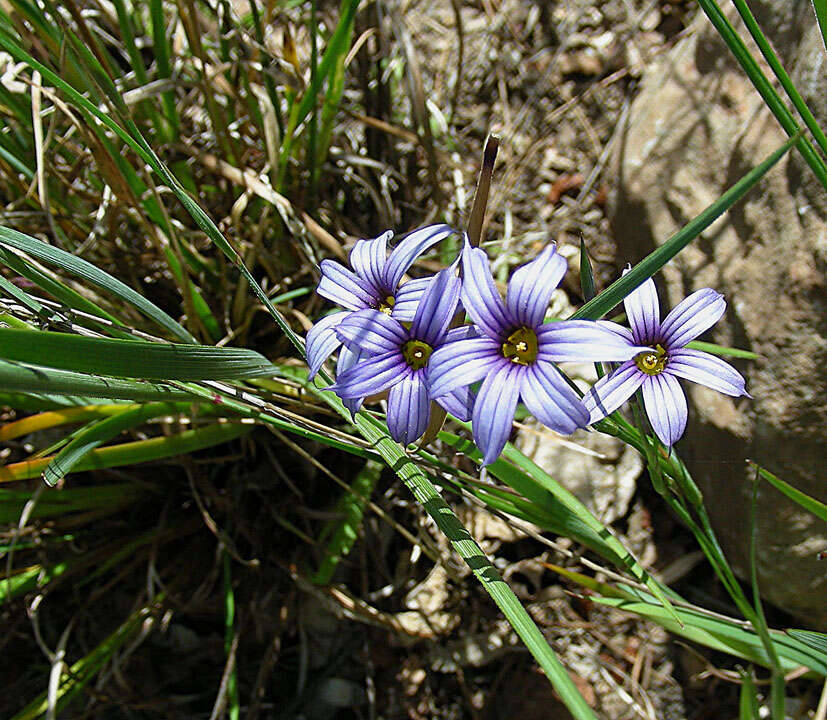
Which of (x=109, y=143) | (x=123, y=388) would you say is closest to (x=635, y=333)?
(x=123, y=388)

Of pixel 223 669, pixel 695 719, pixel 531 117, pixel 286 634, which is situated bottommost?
pixel 223 669

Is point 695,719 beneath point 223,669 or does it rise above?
above

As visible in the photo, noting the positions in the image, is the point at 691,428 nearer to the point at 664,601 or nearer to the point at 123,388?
the point at 664,601

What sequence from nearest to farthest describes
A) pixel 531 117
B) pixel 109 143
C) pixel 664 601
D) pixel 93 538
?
1. pixel 664 601
2. pixel 109 143
3. pixel 93 538
4. pixel 531 117

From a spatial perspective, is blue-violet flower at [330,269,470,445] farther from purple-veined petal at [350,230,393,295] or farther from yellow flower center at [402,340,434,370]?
purple-veined petal at [350,230,393,295]

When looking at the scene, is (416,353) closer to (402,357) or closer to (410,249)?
(402,357)

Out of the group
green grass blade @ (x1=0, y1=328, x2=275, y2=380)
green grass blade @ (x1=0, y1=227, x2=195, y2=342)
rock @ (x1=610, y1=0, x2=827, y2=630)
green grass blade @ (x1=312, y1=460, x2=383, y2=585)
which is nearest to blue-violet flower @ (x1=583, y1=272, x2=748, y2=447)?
green grass blade @ (x1=0, y1=328, x2=275, y2=380)

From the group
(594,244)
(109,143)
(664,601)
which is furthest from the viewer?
(594,244)

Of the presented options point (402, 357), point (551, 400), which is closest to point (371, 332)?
point (402, 357)
